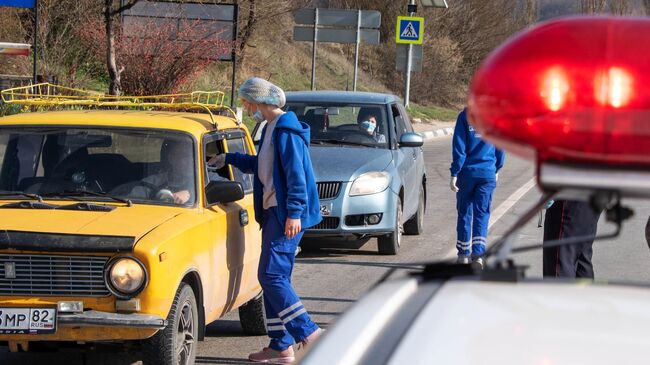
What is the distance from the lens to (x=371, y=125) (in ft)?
42.5

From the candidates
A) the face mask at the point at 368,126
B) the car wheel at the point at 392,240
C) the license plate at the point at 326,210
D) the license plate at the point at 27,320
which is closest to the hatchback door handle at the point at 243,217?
the license plate at the point at 27,320

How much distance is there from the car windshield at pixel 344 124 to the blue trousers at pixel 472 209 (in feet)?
7.46

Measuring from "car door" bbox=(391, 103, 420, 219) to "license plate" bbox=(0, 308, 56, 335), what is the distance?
6.88 metres

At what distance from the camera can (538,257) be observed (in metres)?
11.9

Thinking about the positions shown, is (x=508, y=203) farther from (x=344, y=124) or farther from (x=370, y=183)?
(x=370, y=183)

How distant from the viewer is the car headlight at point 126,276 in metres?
6.12

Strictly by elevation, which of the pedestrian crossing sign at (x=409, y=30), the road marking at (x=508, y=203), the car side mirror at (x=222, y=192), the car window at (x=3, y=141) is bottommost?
the road marking at (x=508, y=203)

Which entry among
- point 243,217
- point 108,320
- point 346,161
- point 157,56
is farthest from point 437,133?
point 108,320

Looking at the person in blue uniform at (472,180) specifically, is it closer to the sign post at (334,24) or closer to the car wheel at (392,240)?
the car wheel at (392,240)

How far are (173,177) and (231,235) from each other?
0.52 metres

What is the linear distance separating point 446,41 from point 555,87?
5488cm

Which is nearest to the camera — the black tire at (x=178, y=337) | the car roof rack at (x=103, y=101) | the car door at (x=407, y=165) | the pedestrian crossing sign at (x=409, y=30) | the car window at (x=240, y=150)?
the black tire at (x=178, y=337)

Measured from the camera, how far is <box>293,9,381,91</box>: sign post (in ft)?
94.3

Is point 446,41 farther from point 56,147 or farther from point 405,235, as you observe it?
point 56,147
